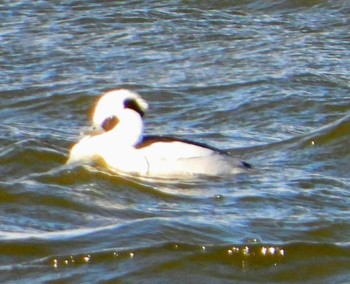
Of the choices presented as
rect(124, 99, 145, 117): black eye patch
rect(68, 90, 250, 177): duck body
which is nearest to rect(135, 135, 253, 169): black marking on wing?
rect(68, 90, 250, 177): duck body

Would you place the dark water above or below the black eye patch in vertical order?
below

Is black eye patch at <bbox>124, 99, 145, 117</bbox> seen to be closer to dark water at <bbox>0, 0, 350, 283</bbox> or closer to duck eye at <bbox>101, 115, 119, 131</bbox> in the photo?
duck eye at <bbox>101, 115, 119, 131</bbox>

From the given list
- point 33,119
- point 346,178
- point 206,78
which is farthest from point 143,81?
point 346,178

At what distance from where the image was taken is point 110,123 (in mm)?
11672

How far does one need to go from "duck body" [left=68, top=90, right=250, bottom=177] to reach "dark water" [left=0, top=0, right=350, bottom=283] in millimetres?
185

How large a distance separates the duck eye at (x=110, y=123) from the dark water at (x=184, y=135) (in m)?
0.52

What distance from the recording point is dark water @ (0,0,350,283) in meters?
8.05

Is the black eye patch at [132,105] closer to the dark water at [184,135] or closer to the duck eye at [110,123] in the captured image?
the duck eye at [110,123]

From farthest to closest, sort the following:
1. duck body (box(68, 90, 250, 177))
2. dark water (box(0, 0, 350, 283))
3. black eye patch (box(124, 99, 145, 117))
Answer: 1. black eye patch (box(124, 99, 145, 117))
2. duck body (box(68, 90, 250, 177))
3. dark water (box(0, 0, 350, 283))

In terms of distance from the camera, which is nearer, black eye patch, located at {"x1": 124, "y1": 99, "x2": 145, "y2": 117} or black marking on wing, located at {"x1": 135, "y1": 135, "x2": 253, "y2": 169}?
black marking on wing, located at {"x1": 135, "y1": 135, "x2": 253, "y2": 169}

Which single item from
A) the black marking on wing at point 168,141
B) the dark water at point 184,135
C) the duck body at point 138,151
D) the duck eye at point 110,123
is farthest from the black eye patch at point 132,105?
the dark water at point 184,135

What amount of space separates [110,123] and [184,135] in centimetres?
141

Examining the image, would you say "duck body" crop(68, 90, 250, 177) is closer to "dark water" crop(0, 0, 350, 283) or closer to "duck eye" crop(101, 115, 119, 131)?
"duck eye" crop(101, 115, 119, 131)

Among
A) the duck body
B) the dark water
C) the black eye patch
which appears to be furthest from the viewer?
the black eye patch
